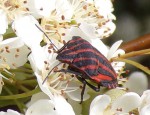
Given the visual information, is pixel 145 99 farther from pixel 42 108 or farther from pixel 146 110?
pixel 42 108

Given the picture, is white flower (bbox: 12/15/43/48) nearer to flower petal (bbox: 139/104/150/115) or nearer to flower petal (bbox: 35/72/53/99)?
flower petal (bbox: 35/72/53/99)

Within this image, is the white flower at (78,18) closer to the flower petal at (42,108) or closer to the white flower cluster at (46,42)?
the white flower cluster at (46,42)

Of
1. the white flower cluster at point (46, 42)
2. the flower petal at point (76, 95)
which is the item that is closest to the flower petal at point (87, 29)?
the white flower cluster at point (46, 42)

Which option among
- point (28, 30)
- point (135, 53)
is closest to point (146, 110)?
point (135, 53)

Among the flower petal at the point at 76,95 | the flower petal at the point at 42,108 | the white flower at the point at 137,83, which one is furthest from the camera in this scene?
the white flower at the point at 137,83

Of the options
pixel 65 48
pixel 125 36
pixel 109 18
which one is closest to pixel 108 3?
pixel 109 18

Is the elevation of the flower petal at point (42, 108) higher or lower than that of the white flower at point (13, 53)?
lower
